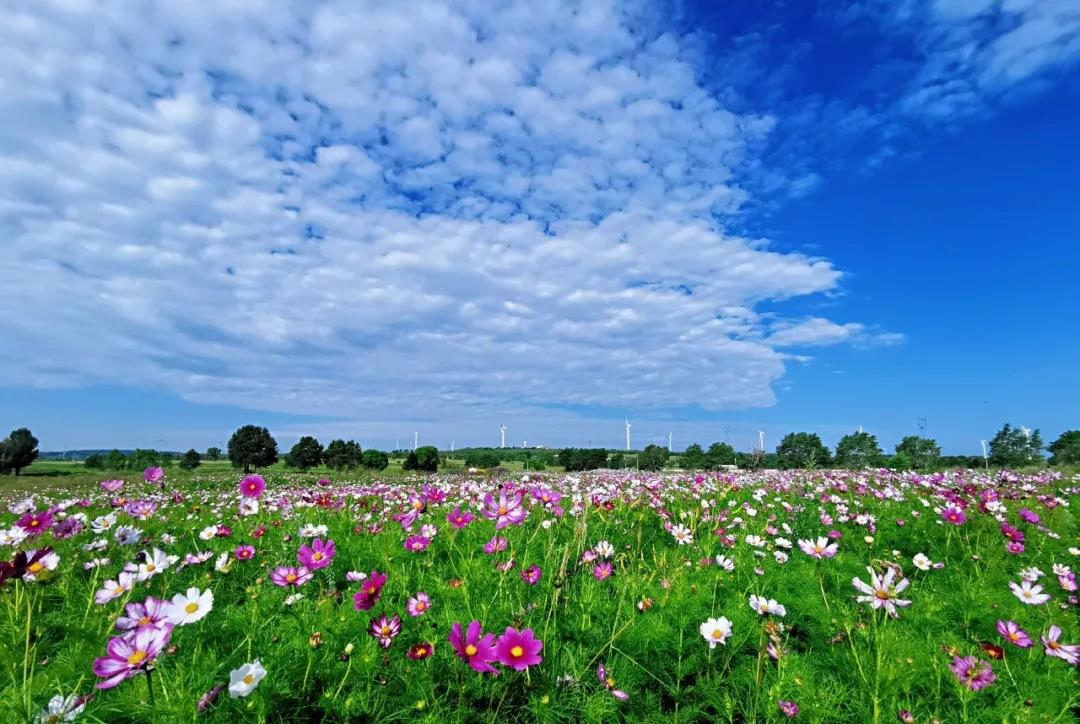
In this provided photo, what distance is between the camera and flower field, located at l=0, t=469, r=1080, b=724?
2094mm

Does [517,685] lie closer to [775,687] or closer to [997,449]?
[775,687]

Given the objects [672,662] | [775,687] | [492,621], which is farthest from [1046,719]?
[492,621]

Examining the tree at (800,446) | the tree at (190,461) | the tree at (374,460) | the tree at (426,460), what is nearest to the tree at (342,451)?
the tree at (374,460)

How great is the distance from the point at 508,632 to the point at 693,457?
54506 mm

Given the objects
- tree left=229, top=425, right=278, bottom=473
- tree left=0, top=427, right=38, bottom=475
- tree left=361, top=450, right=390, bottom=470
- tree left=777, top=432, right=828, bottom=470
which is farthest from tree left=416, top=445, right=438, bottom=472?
tree left=0, top=427, right=38, bottom=475

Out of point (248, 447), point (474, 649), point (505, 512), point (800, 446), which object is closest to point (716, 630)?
point (505, 512)

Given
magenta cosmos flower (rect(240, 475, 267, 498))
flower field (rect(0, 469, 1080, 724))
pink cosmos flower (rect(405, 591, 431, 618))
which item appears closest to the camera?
flower field (rect(0, 469, 1080, 724))

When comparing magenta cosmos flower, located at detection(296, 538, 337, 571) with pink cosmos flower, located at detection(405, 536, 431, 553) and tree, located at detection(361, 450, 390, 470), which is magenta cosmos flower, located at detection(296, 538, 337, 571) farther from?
tree, located at detection(361, 450, 390, 470)

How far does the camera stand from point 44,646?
106 inches

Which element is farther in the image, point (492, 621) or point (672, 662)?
point (672, 662)

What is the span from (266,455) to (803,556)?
7581 centimetres

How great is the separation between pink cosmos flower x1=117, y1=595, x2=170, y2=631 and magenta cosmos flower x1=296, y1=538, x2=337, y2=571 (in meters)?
0.75

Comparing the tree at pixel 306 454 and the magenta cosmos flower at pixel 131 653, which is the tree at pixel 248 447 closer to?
the tree at pixel 306 454

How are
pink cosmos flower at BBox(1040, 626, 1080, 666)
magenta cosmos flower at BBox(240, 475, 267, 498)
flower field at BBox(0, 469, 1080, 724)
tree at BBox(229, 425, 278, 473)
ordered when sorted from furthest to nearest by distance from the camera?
1. tree at BBox(229, 425, 278, 473)
2. magenta cosmos flower at BBox(240, 475, 267, 498)
3. pink cosmos flower at BBox(1040, 626, 1080, 666)
4. flower field at BBox(0, 469, 1080, 724)
